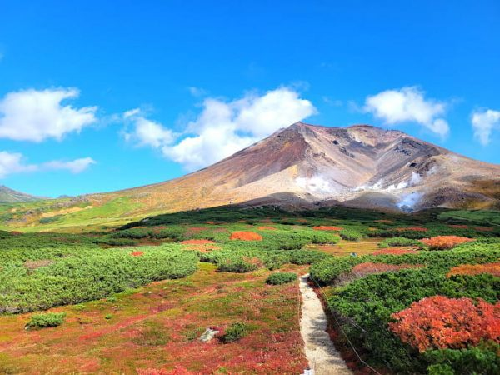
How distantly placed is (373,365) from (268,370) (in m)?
3.74

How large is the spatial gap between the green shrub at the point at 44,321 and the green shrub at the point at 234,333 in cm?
1168

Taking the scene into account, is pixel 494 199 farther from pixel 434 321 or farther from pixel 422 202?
pixel 434 321

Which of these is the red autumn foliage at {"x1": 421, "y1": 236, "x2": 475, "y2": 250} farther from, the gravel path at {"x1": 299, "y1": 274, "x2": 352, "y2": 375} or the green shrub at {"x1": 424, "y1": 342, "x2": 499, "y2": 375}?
the green shrub at {"x1": 424, "y1": 342, "x2": 499, "y2": 375}

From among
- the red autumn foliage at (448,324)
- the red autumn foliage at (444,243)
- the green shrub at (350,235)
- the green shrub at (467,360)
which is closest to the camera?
the green shrub at (467,360)

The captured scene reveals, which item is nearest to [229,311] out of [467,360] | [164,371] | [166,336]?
[166,336]

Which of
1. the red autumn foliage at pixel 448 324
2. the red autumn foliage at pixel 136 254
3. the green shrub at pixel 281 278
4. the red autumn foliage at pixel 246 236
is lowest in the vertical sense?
the green shrub at pixel 281 278

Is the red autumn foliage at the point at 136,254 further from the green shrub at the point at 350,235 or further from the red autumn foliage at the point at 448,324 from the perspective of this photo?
the green shrub at the point at 350,235

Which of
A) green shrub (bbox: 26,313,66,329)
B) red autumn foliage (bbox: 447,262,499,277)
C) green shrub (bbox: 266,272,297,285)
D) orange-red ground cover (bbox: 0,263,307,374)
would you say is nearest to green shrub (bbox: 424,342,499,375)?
orange-red ground cover (bbox: 0,263,307,374)

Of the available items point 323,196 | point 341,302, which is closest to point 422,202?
point 323,196

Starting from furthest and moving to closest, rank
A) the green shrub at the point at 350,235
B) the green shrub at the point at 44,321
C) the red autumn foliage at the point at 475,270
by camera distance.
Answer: the green shrub at the point at 350,235, the green shrub at the point at 44,321, the red autumn foliage at the point at 475,270

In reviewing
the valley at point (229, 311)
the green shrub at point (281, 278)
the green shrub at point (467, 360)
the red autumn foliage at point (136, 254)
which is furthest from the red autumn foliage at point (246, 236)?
the green shrub at point (467, 360)

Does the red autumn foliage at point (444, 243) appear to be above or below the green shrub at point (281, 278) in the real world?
above

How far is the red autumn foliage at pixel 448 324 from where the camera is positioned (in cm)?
1157

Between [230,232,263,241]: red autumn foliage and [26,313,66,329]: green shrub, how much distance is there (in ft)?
118
